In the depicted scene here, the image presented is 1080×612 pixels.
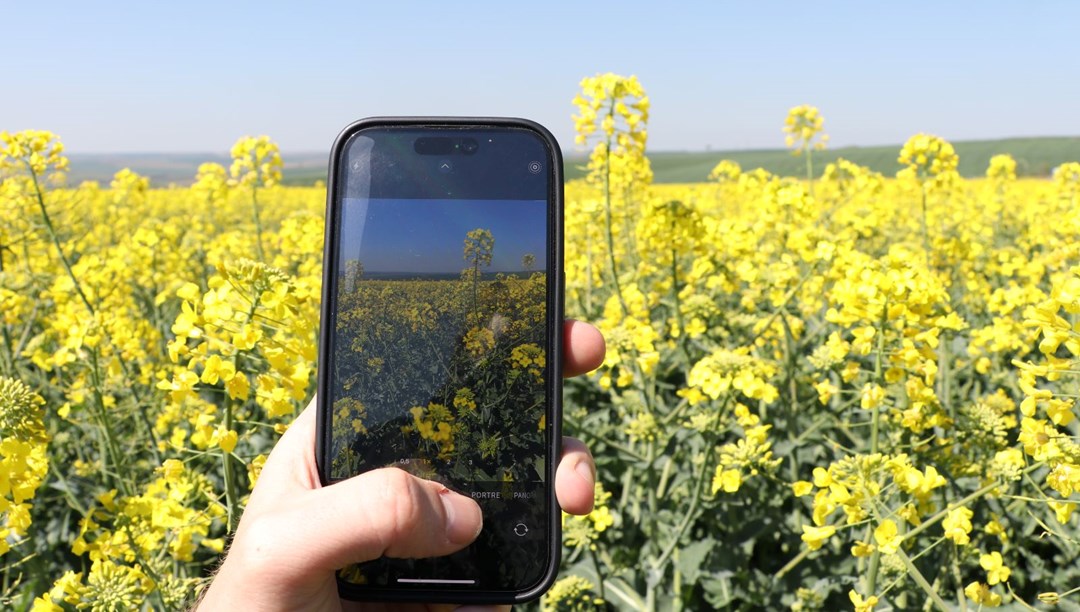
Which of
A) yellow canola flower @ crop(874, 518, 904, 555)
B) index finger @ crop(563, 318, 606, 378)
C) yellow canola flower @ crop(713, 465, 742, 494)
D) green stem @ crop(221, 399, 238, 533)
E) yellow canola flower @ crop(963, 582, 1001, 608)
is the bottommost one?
yellow canola flower @ crop(963, 582, 1001, 608)

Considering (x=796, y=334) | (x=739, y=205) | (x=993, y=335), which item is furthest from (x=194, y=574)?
(x=739, y=205)

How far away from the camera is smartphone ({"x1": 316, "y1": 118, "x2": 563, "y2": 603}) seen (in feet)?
5.01

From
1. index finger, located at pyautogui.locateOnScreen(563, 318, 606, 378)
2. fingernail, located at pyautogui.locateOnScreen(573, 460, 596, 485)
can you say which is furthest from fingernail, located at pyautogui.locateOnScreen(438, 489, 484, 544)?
index finger, located at pyautogui.locateOnScreen(563, 318, 606, 378)

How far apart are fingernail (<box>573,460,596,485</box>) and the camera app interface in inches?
3.3

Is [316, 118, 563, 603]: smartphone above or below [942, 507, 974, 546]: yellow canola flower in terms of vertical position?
above

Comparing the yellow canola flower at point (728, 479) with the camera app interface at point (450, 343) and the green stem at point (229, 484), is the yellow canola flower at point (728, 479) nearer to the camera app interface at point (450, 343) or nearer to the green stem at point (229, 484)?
the camera app interface at point (450, 343)

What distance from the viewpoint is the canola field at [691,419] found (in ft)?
6.02

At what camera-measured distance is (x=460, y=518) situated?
1430mm

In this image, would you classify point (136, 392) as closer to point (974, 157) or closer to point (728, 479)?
point (728, 479)

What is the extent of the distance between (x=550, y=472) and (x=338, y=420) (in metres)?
0.46

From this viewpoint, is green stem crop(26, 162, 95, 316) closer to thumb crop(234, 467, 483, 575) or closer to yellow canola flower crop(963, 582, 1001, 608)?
thumb crop(234, 467, 483, 575)

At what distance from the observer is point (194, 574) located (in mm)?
3084

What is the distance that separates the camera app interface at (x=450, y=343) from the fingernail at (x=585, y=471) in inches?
3.3

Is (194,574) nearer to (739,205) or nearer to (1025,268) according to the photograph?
(1025,268)
